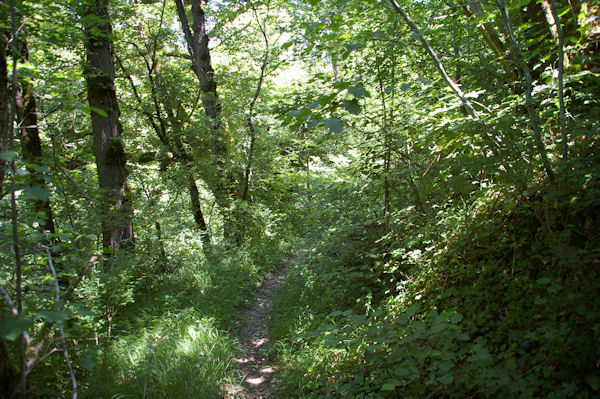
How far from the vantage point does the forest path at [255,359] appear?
13.5 ft

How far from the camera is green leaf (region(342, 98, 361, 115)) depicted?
69.2 inches

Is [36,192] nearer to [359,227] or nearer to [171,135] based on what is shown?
[359,227]

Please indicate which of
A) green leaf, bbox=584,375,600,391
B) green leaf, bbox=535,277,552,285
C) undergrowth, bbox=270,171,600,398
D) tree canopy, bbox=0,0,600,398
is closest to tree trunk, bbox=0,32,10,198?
tree canopy, bbox=0,0,600,398

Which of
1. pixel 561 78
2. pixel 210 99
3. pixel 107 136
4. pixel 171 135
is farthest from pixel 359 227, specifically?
pixel 171 135

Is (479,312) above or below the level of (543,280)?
below

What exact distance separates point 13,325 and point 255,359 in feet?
12.9

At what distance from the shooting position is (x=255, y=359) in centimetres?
493

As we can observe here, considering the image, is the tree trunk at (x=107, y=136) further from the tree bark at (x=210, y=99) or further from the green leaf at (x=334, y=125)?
the green leaf at (x=334, y=125)

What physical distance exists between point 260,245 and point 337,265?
15.4 ft

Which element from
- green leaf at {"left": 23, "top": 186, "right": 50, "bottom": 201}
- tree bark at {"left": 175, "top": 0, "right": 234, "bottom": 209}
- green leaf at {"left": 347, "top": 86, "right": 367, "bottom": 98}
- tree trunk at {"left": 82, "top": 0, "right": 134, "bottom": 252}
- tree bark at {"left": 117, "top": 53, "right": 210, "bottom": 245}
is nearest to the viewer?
green leaf at {"left": 23, "top": 186, "right": 50, "bottom": 201}

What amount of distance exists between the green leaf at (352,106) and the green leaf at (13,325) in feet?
5.66

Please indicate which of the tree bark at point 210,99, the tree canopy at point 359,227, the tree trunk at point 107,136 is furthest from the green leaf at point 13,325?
the tree bark at point 210,99

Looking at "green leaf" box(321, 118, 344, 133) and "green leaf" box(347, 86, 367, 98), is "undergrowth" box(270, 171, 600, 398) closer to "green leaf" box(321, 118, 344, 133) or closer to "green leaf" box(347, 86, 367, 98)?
"green leaf" box(321, 118, 344, 133)

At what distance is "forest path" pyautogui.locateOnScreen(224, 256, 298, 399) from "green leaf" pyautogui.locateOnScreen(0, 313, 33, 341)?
2924 mm
